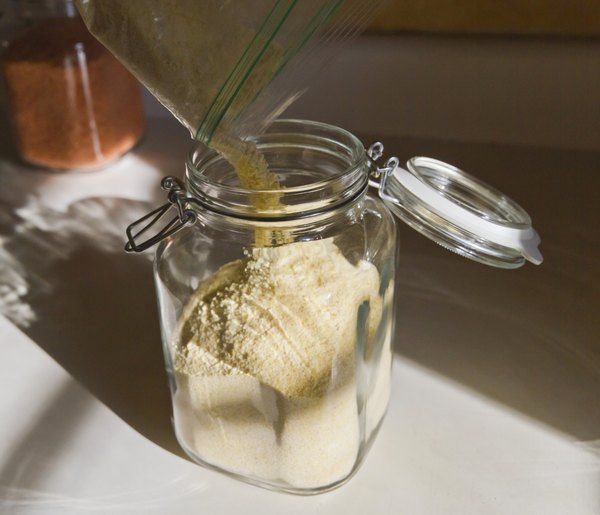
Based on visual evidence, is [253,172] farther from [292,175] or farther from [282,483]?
[282,483]

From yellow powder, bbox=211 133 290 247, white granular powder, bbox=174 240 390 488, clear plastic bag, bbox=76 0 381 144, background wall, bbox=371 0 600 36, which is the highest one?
clear plastic bag, bbox=76 0 381 144

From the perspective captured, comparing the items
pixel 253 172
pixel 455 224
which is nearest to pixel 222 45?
pixel 253 172

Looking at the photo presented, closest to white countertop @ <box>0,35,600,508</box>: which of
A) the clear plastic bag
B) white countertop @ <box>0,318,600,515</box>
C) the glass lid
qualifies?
white countertop @ <box>0,318,600,515</box>

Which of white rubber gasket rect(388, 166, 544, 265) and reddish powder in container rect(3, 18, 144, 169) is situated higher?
white rubber gasket rect(388, 166, 544, 265)

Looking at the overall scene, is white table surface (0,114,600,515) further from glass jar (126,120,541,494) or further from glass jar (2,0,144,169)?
glass jar (2,0,144,169)

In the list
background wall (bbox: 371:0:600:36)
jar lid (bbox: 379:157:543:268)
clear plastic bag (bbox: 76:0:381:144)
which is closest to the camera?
clear plastic bag (bbox: 76:0:381:144)

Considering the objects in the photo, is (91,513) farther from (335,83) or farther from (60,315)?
(335,83)

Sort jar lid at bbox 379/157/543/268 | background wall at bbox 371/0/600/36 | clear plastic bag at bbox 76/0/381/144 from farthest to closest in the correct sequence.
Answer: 1. background wall at bbox 371/0/600/36
2. jar lid at bbox 379/157/543/268
3. clear plastic bag at bbox 76/0/381/144

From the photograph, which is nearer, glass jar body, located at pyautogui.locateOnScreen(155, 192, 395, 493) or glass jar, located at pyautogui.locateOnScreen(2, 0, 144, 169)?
glass jar body, located at pyautogui.locateOnScreen(155, 192, 395, 493)

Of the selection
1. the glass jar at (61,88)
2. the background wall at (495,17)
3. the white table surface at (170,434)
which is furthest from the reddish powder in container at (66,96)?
the background wall at (495,17)
